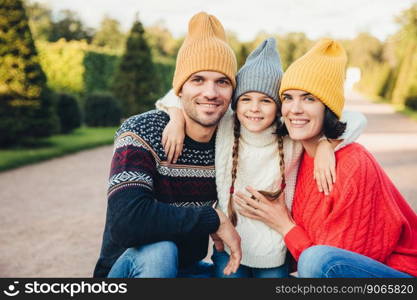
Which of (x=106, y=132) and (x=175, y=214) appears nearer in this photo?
(x=175, y=214)

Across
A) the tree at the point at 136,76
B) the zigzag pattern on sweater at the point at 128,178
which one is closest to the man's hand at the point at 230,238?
the zigzag pattern on sweater at the point at 128,178

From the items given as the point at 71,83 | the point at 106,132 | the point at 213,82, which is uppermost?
the point at 213,82

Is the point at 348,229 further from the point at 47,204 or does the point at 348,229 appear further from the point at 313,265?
the point at 47,204

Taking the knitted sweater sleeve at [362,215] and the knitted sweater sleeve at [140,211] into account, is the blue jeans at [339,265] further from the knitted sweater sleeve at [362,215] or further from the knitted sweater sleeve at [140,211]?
the knitted sweater sleeve at [140,211]

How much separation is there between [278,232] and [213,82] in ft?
3.29

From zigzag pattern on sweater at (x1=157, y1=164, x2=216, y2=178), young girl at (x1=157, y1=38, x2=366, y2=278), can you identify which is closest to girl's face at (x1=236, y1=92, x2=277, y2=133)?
young girl at (x1=157, y1=38, x2=366, y2=278)

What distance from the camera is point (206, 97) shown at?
2666mm

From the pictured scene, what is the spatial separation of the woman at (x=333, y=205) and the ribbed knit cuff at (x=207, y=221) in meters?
0.32

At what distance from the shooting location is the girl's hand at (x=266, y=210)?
2650 millimetres

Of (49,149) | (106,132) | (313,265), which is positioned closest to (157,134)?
(313,265)

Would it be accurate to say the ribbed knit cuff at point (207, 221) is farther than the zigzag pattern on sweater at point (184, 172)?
No

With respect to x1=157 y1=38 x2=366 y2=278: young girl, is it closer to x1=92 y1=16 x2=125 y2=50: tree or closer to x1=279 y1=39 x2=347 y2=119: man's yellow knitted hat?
x1=279 y1=39 x2=347 y2=119: man's yellow knitted hat

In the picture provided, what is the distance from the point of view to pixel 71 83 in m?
18.7

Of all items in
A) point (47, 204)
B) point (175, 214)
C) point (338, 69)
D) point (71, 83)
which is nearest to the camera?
point (175, 214)
